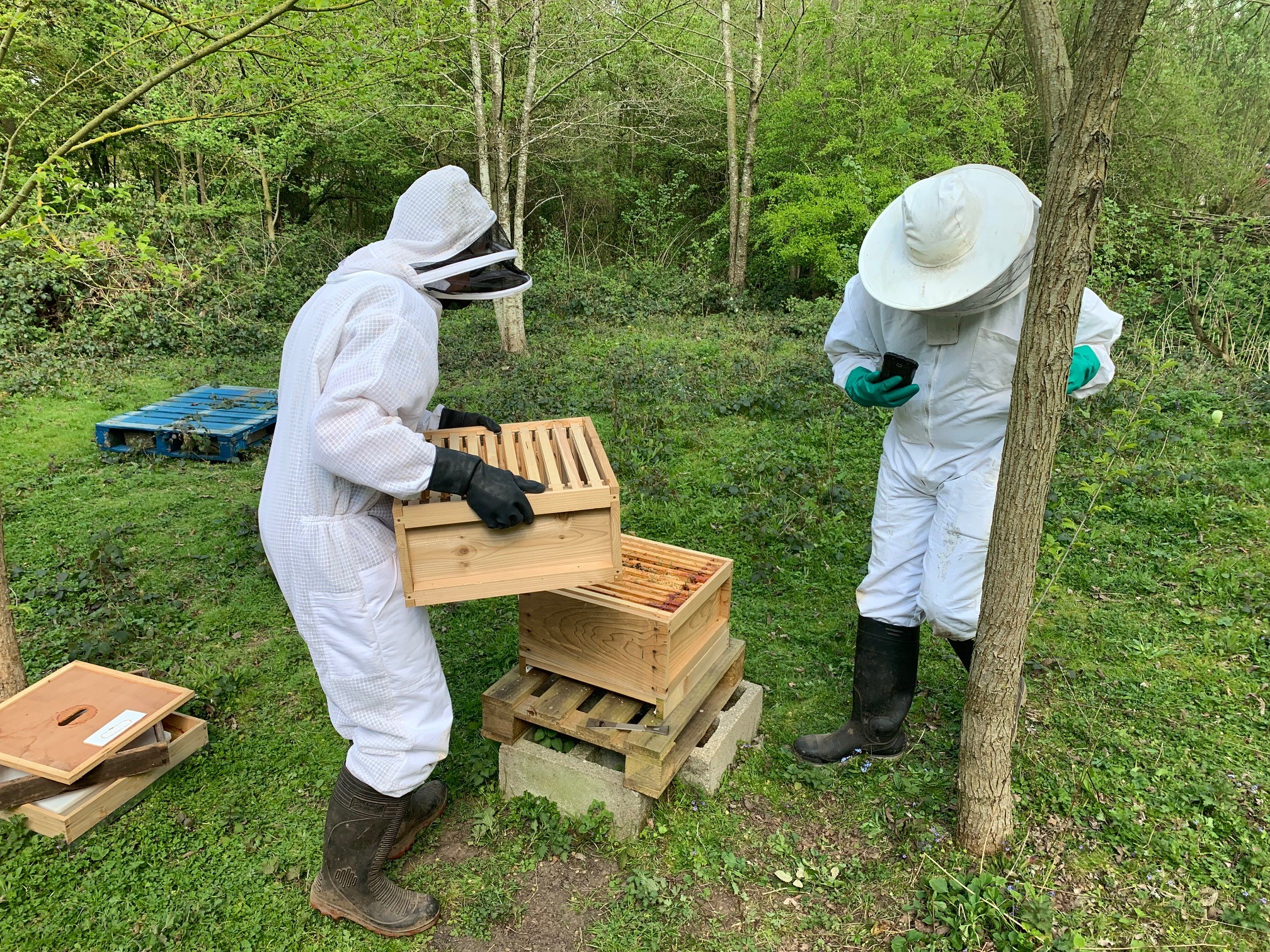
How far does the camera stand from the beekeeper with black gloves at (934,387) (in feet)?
7.80

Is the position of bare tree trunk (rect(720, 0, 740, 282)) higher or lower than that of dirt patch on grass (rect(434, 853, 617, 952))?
higher

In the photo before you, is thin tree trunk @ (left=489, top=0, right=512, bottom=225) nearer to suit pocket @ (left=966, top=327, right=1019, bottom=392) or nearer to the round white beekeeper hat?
the round white beekeeper hat

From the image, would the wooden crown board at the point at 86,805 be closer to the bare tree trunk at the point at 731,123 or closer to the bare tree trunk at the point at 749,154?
the bare tree trunk at the point at 749,154

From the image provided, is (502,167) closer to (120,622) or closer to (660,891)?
(120,622)

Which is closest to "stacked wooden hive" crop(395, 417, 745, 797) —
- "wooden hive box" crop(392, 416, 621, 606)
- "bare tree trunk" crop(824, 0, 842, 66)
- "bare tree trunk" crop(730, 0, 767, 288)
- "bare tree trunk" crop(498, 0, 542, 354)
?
"wooden hive box" crop(392, 416, 621, 606)

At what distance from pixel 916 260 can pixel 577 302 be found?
32.8 ft

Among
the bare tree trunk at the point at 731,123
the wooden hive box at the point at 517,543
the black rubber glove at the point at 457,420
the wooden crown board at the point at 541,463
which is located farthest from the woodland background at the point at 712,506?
the wooden crown board at the point at 541,463

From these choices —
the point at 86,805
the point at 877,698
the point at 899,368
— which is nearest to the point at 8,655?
the point at 86,805

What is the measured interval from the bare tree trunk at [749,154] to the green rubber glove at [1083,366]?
11.0m

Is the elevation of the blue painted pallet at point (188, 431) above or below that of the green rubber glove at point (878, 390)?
below

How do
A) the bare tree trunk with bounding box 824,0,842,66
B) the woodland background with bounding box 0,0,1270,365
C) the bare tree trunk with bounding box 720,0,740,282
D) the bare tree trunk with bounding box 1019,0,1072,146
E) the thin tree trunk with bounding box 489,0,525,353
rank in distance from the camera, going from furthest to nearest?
the bare tree trunk with bounding box 720,0,740,282
the bare tree trunk with bounding box 824,0,842,66
the woodland background with bounding box 0,0,1270,365
the thin tree trunk with bounding box 489,0,525,353
the bare tree trunk with bounding box 1019,0,1072,146

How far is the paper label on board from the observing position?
8.99 feet

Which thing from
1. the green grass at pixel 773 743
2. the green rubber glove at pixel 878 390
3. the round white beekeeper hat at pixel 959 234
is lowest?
the green grass at pixel 773 743

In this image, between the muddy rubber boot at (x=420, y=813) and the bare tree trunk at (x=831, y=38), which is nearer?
the muddy rubber boot at (x=420, y=813)
